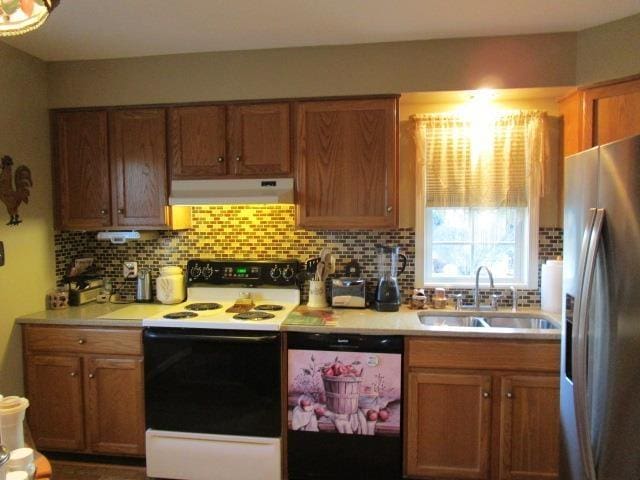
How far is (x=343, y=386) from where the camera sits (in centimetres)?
215

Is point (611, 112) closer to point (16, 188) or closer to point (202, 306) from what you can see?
point (202, 306)

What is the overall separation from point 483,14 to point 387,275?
1.49m

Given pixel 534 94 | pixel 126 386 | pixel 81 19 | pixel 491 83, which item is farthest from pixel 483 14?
pixel 126 386

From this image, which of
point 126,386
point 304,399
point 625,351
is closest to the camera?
point 625,351

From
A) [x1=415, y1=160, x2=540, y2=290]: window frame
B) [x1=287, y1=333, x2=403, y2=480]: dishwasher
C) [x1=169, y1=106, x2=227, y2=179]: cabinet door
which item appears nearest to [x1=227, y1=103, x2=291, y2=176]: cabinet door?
[x1=169, y1=106, x2=227, y2=179]: cabinet door

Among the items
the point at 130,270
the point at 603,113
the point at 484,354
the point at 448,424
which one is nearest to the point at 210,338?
the point at 130,270

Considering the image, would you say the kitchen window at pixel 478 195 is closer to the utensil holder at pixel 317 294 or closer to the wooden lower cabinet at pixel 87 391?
the utensil holder at pixel 317 294

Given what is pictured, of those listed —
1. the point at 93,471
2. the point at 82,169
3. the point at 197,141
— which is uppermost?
the point at 197,141

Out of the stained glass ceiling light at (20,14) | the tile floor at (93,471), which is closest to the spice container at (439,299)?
the tile floor at (93,471)

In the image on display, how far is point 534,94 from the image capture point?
7.87ft

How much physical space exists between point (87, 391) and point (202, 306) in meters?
0.77

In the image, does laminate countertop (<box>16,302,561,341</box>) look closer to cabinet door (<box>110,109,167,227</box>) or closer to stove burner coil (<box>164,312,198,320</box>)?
stove burner coil (<box>164,312,198,320</box>)

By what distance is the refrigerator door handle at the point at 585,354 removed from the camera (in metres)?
1.27

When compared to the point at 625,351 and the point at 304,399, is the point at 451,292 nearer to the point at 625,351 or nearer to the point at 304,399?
the point at 304,399
